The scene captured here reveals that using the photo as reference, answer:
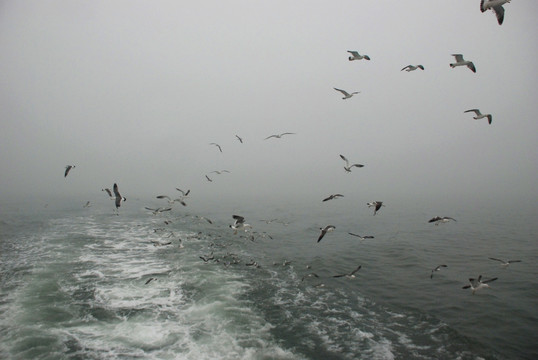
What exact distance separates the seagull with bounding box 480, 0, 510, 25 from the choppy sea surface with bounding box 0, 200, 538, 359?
1209 centimetres

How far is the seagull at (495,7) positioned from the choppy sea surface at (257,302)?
12.1m

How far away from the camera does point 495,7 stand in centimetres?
927

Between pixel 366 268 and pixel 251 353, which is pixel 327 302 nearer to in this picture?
pixel 251 353

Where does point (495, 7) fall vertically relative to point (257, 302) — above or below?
above

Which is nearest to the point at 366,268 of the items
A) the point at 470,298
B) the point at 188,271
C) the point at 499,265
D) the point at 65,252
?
the point at 470,298

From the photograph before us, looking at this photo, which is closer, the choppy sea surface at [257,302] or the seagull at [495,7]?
the seagull at [495,7]

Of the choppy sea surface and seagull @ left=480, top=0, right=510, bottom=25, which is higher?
seagull @ left=480, top=0, right=510, bottom=25

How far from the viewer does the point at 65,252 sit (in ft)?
81.5

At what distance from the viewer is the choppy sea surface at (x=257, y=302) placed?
37.7 ft

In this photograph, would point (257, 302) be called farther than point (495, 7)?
Yes

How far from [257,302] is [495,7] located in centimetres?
1574

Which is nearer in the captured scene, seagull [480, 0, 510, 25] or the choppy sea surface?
seagull [480, 0, 510, 25]

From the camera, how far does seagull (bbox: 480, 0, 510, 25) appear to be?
8.98m

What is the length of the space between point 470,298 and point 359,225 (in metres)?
30.7
